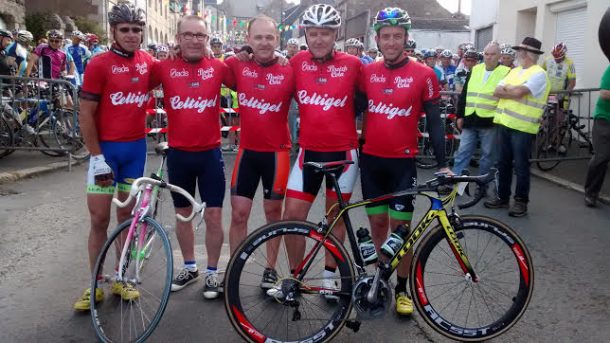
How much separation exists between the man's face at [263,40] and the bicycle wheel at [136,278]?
1.49m

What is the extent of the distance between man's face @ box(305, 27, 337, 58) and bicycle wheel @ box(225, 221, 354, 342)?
51.9 inches

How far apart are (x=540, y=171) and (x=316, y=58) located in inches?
287

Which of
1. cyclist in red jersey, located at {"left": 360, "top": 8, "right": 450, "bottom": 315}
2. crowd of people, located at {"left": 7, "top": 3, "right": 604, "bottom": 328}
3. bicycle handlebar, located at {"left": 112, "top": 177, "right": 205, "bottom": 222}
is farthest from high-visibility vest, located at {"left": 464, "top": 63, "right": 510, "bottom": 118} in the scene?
bicycle handlebar, located at {"left": 112, "top": 177, "right": 205, "bottom": 222}

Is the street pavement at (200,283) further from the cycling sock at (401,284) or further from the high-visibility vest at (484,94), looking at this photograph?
the high-visibility vest at (484,94)

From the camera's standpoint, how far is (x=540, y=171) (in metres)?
9.98

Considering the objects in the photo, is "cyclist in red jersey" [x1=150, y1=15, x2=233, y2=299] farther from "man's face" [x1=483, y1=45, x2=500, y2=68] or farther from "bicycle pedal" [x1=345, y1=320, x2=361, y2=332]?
"man's face" [x1=483, y1=45, x2=500, y2=68]

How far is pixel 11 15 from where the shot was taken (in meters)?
21.4

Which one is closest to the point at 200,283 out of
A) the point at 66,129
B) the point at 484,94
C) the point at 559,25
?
the point at 484,94

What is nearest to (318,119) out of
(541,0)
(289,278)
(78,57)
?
(289,278)

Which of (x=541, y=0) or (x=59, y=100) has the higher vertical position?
(x=541, y=0)

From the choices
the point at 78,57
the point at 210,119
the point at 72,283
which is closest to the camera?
the point at 210,119

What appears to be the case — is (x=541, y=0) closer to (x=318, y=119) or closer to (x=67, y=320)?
(x=318, y=119)

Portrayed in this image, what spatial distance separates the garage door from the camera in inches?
544

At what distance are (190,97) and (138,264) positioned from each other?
52.6 inches
